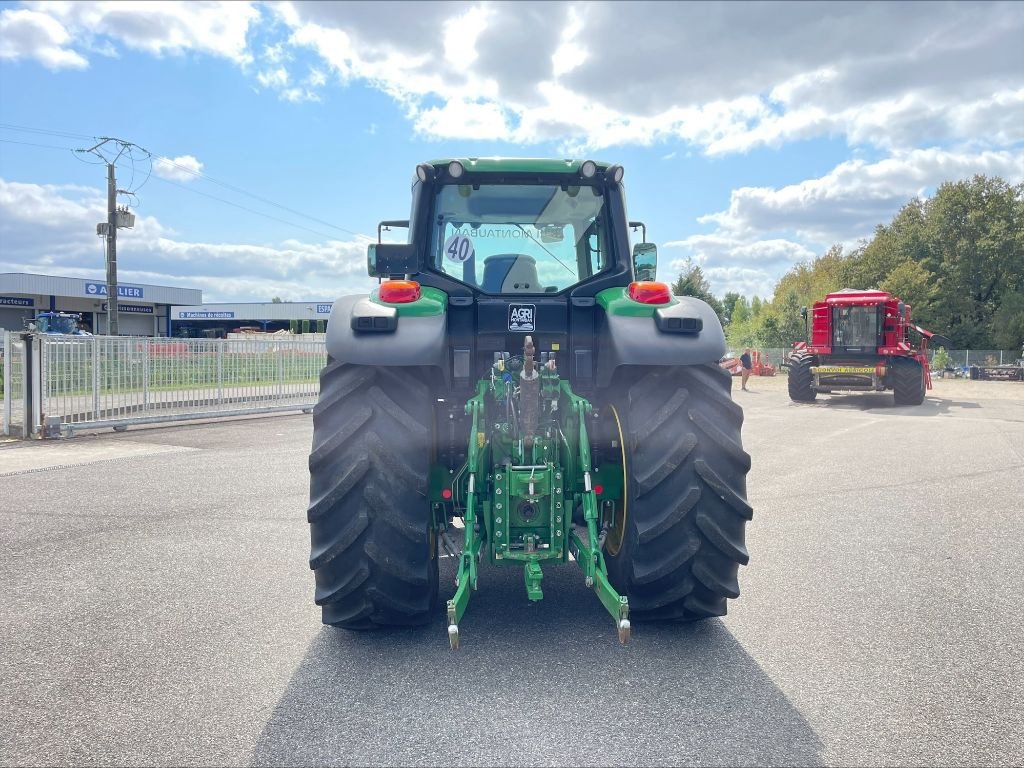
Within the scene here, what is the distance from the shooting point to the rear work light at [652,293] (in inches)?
152

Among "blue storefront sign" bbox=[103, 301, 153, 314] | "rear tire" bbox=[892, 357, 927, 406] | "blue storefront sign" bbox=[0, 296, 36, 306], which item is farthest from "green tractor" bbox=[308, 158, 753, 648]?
"blue storefront sign" bbox=[103, 301, 153, 314]

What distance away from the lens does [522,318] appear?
4.20 m

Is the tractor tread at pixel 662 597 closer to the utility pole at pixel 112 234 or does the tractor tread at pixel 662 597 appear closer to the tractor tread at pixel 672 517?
the tractor tread at pixel 672 517

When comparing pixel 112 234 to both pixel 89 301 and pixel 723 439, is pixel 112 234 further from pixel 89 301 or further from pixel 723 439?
pixel 89 301

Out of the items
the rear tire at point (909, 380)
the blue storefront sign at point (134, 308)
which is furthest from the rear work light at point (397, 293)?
the blue storefront sign at point (134, 308)

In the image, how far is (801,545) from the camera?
576 cm

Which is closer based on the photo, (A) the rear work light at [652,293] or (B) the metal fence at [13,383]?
(A) the rear work light at [652,293]

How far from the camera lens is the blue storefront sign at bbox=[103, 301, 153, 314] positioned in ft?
188

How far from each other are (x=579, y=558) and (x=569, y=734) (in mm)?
1007

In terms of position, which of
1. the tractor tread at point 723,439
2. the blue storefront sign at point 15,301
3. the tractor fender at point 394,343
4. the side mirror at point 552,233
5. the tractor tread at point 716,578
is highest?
the blue storefront sign at point 15,301

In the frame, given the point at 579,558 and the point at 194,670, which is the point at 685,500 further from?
the point at 194,670

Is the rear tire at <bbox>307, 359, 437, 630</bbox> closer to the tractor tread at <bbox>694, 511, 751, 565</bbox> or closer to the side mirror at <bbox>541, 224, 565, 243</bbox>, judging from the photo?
the tractor tread at <bbox>694, 511, 751, 565</bbox>

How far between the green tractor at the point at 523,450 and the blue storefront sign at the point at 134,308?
60.4 meters

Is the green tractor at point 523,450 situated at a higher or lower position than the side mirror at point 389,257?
lower
